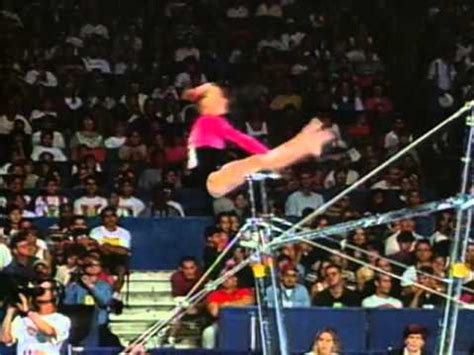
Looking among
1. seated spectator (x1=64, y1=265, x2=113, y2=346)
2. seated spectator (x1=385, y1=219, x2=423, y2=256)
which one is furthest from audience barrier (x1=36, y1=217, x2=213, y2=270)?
seated spectator (x1=385, y1=219, x2=423, y2=256)

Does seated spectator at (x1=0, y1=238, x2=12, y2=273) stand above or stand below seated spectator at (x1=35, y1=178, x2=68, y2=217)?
below

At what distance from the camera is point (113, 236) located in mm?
9297

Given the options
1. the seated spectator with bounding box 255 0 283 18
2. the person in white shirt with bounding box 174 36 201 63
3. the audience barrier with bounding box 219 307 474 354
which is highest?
the seated spectator with bounding box 255 0 283 18

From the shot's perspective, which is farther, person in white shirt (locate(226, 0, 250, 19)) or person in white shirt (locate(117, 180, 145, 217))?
person in white shirt (locate(226, 0, 250, 19))

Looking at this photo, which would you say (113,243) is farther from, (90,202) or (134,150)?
(134,150)

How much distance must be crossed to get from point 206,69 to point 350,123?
1604 millimetres

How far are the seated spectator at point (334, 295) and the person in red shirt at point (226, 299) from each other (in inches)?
17.8

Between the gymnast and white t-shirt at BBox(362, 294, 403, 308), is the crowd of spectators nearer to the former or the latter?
white t-shirt at BBox(362, 294, 403, 308)

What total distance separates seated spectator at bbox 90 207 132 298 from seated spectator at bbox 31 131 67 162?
1.41 meters

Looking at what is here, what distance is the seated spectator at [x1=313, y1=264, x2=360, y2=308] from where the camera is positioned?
28.2 feet

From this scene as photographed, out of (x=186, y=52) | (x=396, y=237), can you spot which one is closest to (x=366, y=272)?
(x=396, y=237)

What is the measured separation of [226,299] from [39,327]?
1347 millimetres

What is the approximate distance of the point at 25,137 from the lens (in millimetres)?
10797

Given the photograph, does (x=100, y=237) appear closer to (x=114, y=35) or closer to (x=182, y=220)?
(x=182, y=220)
